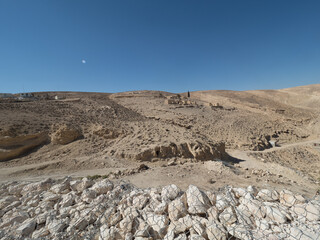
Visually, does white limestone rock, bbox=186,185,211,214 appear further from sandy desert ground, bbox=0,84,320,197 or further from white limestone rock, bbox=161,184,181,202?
sandy desert ground, bbox=0,84,320,197

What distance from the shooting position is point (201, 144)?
28.7 ft

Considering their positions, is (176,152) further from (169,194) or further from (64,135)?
(64,135)

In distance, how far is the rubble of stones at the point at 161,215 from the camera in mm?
1929

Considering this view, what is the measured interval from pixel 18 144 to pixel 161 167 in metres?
8.57

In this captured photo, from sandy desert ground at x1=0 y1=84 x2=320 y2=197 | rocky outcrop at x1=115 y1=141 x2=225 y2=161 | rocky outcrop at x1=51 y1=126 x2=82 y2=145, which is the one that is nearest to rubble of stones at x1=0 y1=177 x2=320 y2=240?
sandy desert ground at x1=0 y1=84 x2=320 y2=197

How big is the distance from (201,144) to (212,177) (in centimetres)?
352

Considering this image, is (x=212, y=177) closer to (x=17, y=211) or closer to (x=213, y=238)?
(x=213, y=238)

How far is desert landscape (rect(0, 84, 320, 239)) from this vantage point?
229 cm

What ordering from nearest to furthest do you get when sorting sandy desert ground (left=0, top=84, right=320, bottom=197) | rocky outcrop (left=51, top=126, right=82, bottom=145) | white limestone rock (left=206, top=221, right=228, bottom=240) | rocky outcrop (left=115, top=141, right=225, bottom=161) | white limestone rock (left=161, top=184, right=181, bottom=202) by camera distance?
white limestone rock (left=206, top=221, right=228, bottom=240) < white limestone rock (left=161, top=184, right=181, bottom=202) < sandy desert ground (left=0, top=84, right=320, bottom=197) < rocky outcrop (left=115, top=141, right=225, bottom=161) < rocky outcrop (left=51, top=126, right=82, bottom=145)

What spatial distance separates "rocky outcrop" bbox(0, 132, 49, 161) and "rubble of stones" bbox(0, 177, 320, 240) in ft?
21.1

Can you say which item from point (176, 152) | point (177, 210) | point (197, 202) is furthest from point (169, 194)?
point (176, 152)

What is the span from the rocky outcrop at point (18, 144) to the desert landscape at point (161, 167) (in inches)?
1.6

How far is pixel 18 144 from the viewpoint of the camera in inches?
328

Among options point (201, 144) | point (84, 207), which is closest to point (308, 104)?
Result: point (201, 144)
